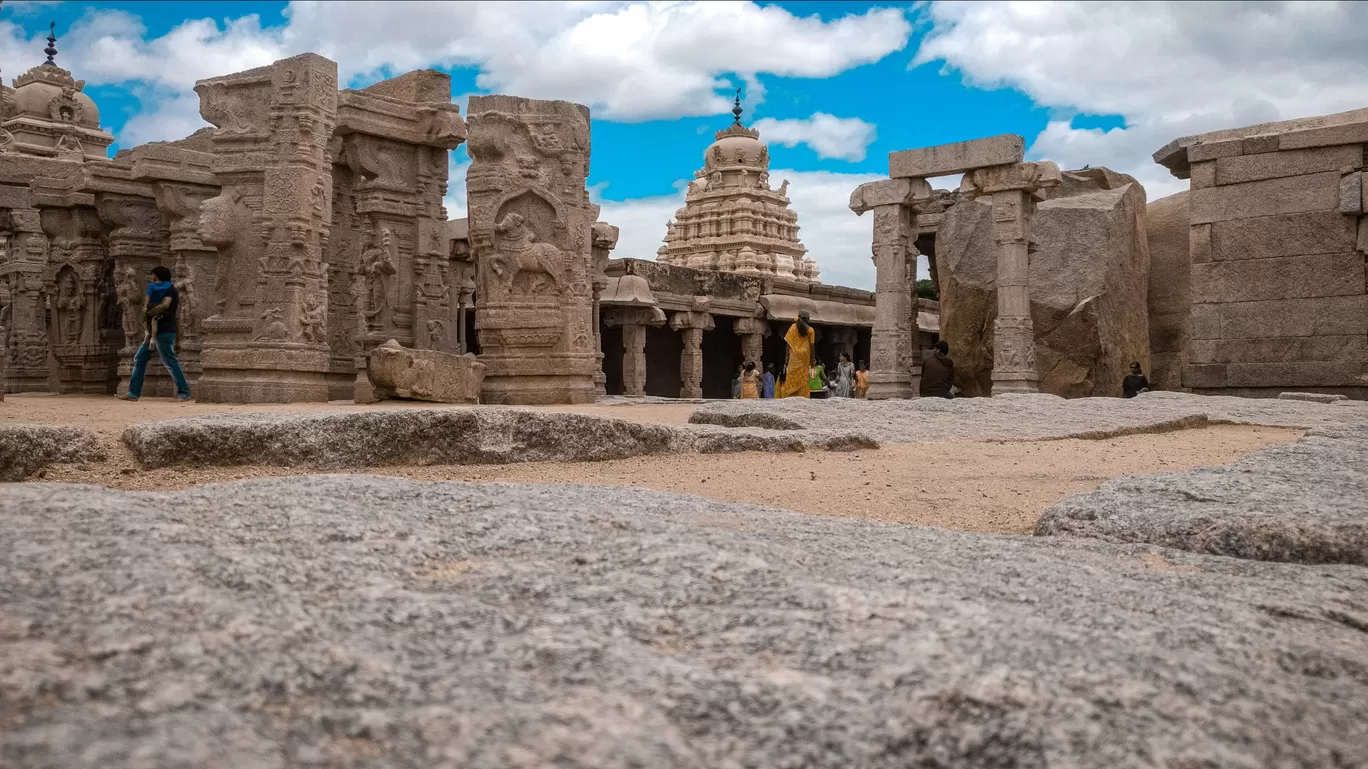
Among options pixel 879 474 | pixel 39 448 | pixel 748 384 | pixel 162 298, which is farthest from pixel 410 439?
pixel 748 384

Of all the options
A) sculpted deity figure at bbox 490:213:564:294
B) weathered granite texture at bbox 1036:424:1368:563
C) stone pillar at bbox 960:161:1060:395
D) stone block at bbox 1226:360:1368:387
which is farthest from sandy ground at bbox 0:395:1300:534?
stone pillar at bbox 960:161:1060:395

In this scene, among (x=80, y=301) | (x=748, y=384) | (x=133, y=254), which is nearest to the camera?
(x=133, y=254)

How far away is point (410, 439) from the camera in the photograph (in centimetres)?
464

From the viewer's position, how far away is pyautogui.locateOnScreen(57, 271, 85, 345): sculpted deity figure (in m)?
15.3

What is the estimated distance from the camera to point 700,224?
36000 millimetres

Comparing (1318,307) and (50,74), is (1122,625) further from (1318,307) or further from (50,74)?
(50,74)

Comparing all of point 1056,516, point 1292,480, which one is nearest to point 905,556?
point 1056,516

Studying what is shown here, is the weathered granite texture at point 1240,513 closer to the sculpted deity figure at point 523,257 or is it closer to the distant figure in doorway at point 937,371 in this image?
the sculpted deity figure at point 523,257

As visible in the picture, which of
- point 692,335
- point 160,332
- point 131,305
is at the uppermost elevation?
point 131,305

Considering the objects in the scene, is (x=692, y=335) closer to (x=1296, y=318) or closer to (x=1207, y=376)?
(x=1207, y=376)

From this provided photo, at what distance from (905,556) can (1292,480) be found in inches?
78.7

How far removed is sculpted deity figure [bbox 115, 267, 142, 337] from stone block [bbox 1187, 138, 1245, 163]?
14968 millimetres

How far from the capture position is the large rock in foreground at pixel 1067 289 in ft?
56.3

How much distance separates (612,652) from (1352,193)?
47.0 ft
